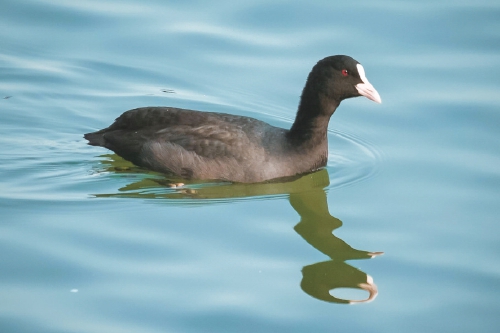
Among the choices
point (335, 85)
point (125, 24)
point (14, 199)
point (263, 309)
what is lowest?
point (263, 309)

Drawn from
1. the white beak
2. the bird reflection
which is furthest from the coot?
the bird reflection

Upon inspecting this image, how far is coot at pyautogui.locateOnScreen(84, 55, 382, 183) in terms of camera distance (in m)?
9.03

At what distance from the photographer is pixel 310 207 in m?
8.57

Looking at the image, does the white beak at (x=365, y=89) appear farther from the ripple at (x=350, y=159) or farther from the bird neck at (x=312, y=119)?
the ripple at (x=350, y=159)

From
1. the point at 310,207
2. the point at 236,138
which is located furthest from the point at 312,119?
the point at 310,207

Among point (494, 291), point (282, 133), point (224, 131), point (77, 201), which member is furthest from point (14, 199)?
point (494, 291)

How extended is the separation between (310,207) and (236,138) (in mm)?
1123

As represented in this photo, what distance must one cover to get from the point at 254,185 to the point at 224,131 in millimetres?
659

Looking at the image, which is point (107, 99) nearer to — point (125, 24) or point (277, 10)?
point (125, 24)

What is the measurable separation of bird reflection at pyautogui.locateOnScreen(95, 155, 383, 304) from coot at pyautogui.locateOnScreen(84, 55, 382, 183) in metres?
0.13

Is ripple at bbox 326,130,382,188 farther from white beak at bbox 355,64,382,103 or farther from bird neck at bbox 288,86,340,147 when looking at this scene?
white beak at bbox 355,64,382,103

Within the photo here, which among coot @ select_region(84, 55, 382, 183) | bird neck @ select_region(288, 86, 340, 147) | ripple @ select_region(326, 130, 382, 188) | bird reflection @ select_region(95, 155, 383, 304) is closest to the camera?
bird reflection @ select_region(95, 155, 383, 304)

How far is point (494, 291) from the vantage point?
22.6 feet

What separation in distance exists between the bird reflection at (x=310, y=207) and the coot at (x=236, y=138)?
0.44 ft
